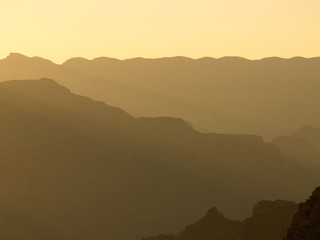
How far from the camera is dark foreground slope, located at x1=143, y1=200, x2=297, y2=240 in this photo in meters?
52.6

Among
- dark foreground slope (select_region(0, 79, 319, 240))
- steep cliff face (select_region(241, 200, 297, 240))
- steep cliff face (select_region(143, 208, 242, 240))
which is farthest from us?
dark foreground slope (select_region(0, 79, 319, 240))

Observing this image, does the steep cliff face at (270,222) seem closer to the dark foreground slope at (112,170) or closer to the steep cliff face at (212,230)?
the steep cliff face at (212,230)

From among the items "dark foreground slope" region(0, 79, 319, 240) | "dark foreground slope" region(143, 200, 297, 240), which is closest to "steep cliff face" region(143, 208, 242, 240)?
"dark foreground slope" region(143, 200, 297, 240)

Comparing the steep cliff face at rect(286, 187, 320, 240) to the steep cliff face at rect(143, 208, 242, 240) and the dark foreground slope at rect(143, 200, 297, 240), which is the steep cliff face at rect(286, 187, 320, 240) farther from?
the steep cliff face at rect(143, 208, 242, 240)

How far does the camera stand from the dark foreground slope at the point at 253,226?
173 ft

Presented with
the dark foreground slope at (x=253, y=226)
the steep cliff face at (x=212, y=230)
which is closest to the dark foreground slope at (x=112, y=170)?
the steep cliff face at (x=212, y=230)

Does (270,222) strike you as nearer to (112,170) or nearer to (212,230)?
(212,230)

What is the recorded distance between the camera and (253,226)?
54.1 m

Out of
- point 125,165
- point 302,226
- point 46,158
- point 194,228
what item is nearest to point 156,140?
point 125,165

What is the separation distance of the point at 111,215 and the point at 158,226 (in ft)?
34.6

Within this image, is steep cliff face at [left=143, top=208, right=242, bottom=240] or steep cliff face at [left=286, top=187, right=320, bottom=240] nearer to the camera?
steep cliff face at [left=286, top=187, right=320, bottom=240]

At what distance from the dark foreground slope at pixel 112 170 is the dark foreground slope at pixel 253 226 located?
54.0 metres

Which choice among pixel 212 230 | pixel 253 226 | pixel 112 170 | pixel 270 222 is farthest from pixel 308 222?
pixel 112 170

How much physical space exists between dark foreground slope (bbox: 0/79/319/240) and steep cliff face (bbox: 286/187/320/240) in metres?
101
